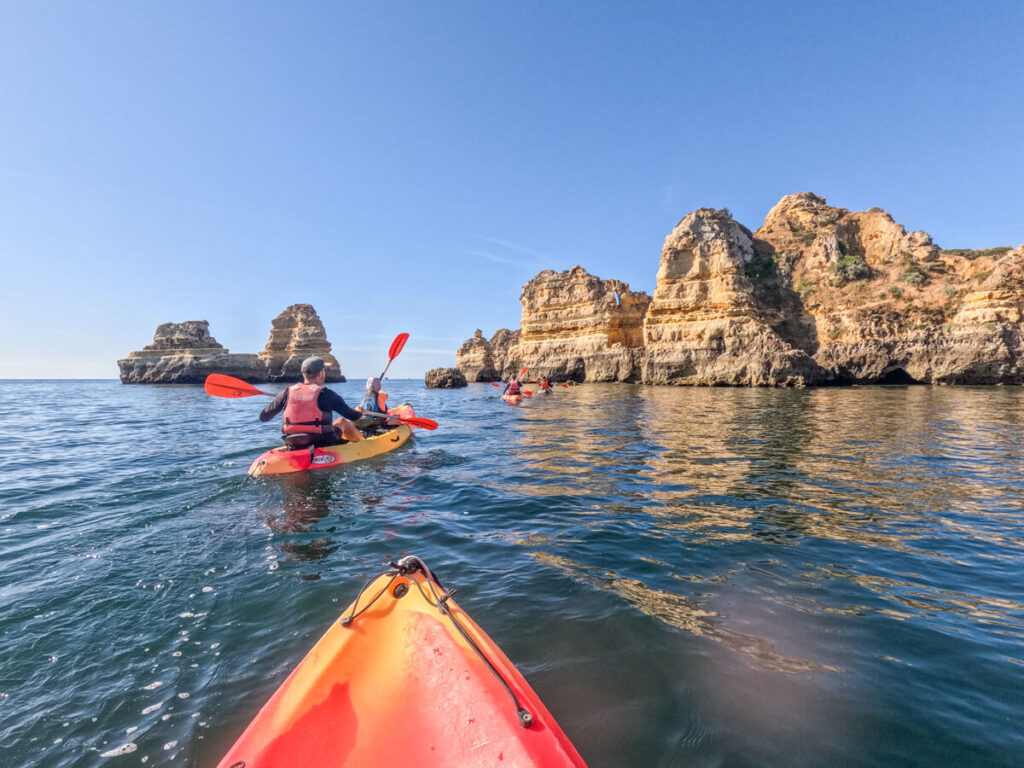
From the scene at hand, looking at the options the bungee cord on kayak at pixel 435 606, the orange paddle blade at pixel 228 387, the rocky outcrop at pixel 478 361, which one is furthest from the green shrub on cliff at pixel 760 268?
the bungee cord on kayak at pixel 435 606

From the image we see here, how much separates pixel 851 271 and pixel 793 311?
17.1 feet

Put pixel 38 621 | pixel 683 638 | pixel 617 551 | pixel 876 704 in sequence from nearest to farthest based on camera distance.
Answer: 1. pixel 876 704
2. pixel 683 638
3. pixel 38 621
4. pixel 617 551

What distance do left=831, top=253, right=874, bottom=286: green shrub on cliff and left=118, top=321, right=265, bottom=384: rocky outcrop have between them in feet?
249

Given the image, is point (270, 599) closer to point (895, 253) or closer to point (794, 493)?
point (794, 493)

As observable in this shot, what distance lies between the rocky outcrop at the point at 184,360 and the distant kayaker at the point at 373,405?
64464mm

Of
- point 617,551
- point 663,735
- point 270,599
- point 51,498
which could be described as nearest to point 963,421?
point 617,551

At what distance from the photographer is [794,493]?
238 inches

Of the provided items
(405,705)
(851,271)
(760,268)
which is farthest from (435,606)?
(760,268)

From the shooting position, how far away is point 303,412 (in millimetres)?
7590

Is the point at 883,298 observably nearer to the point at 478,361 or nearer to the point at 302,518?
the point at 478,361

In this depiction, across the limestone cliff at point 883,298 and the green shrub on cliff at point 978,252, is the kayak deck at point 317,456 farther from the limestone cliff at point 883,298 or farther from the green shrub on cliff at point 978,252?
the green shrub on cliff at point 978,252

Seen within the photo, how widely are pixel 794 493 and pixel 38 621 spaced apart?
26.6ft

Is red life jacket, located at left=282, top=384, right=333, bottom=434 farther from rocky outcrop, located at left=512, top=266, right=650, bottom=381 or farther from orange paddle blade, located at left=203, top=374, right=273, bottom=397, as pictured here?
rocky outcrop, located at left=512, top=266, right=650, bottom=381

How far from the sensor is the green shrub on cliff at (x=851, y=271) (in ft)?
117
